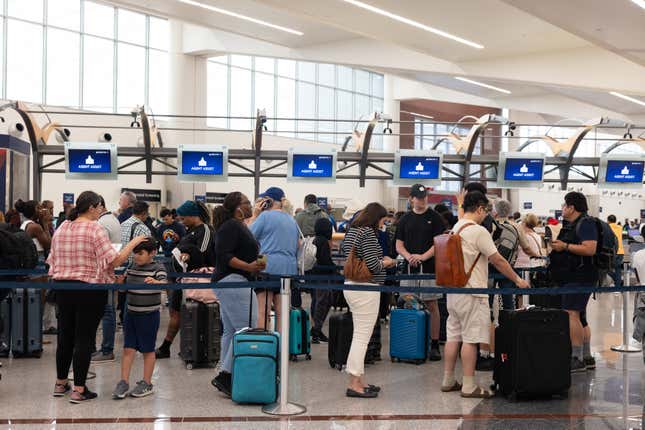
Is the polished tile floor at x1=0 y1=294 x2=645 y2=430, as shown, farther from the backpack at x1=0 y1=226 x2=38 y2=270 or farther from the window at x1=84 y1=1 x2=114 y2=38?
the window at x1=84 y1=1 x2=114 y2=38

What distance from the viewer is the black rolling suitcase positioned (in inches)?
245

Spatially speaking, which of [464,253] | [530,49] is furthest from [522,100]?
[464,253]

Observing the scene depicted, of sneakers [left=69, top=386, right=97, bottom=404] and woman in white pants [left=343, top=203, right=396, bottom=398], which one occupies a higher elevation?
woman in white pants [left=343, top=203, right=396, bottom=398]

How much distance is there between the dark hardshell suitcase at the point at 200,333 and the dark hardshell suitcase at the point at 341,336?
1.15 metres

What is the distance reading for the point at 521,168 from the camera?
62.8ft

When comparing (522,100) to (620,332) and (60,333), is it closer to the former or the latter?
(620,332)

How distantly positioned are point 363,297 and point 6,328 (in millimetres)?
4256

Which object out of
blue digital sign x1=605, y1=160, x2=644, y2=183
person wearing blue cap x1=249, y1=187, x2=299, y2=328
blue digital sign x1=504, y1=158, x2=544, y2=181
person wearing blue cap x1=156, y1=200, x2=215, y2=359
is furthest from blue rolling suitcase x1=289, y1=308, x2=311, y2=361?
blue digital sign x1=605, y1=160, x2=644, y2=183

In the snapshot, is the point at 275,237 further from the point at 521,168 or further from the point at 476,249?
the point at 521,168

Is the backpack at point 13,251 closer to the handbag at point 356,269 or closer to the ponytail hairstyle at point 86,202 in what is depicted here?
the ponytail hairstyle at point 86,202

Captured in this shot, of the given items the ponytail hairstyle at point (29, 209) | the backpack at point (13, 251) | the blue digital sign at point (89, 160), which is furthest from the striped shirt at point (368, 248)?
the blue digital sign at point (89, 160)

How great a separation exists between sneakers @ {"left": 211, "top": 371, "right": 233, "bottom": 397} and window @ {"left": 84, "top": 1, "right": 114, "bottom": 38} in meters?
21.8

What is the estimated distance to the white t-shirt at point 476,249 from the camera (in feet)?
20.8

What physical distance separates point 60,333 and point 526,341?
12.1ft
